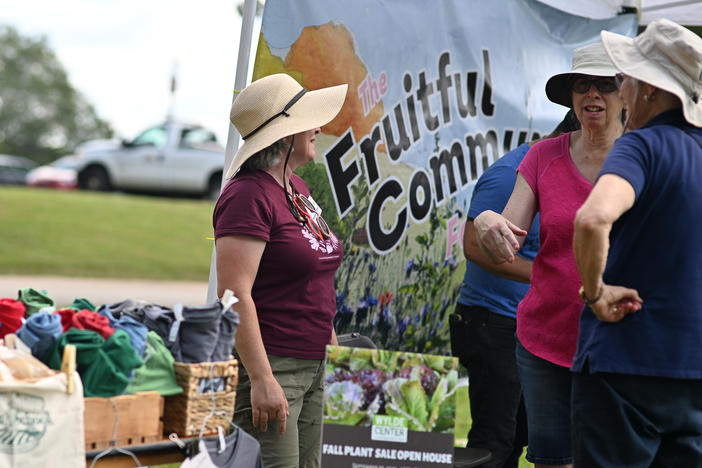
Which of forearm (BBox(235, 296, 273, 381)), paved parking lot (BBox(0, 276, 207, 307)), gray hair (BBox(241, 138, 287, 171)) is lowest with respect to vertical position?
paved parking lot (BBox(0, 276, 207, 307))

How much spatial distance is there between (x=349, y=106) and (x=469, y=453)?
58.0 inches

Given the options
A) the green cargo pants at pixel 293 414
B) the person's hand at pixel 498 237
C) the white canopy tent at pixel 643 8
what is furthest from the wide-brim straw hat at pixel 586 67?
the white canopy tent at pixel 643 8

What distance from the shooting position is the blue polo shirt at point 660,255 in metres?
1.88

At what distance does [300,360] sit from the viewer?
249 cm

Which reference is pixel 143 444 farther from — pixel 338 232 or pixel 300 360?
pixel 338 232

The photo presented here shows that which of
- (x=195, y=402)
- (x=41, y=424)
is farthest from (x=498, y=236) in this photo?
(x=41, y=424)

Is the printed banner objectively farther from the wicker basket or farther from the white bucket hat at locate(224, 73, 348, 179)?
the wicker basket

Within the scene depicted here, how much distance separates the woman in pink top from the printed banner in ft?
Result: 3.49

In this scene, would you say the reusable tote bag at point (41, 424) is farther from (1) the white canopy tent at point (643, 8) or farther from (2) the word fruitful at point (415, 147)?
(1) the white canopy tent at point (643, 8)

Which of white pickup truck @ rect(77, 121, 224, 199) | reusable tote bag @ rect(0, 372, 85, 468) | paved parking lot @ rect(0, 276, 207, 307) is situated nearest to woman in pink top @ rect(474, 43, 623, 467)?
reusable tote bag @ rect(0, 372, 85, 468)

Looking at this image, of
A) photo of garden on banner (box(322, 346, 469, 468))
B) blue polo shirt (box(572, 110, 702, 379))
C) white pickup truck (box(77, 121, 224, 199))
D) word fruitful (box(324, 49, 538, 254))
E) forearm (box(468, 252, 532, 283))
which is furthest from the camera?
white pickup truck (box(77, 121, 224, 199))

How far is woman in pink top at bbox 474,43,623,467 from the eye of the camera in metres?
2.41

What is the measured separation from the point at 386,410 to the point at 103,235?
17934 millimetres

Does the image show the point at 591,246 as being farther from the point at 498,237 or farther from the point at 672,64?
the point at 672,64
